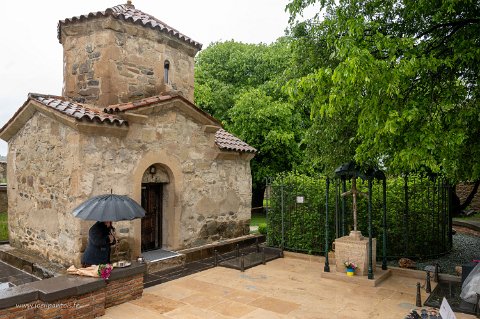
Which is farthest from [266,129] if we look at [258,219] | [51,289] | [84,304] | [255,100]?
[51,289]

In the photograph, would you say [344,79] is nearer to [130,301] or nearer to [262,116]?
[130,301]

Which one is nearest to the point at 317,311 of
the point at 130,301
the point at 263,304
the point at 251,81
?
the point at 263,304

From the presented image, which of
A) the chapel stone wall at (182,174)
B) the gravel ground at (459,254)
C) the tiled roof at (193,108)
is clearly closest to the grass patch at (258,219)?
the chapel stone wall at (182,174)

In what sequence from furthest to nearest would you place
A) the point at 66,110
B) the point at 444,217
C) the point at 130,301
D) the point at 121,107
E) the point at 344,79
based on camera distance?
the point at 444,217 → the point at 121,107 → the point at 66,110 → the point at 130,301 → the point at 344,79

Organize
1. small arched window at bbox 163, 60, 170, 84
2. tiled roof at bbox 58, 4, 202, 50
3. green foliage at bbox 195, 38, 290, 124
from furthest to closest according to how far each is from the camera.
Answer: green foliage at bbox 195, 38, 290, 124 < small arched window at bbox 163, 60, 170, 84 < tiled roof at bbox 58, 4, 202, 50

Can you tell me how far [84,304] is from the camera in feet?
21.4

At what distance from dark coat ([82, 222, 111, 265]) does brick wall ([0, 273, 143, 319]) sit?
680 millimetres

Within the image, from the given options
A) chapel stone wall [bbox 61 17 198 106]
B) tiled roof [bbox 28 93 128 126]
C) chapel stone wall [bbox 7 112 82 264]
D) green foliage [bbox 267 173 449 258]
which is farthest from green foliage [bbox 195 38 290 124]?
tiled roof [bbox 28 93 128 126]

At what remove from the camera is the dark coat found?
24.8 ft

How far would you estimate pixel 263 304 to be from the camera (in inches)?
290

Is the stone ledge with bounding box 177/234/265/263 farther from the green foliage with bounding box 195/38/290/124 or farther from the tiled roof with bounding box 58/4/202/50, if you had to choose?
the green foliage with bounding box 195/38/290/124

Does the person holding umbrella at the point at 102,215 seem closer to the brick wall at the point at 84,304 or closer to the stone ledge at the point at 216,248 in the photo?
the brick wall at the point at 84,304

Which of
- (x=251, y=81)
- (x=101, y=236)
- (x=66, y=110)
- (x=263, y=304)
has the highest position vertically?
(x=251, y=81)

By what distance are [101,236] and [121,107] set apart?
3.60 m
